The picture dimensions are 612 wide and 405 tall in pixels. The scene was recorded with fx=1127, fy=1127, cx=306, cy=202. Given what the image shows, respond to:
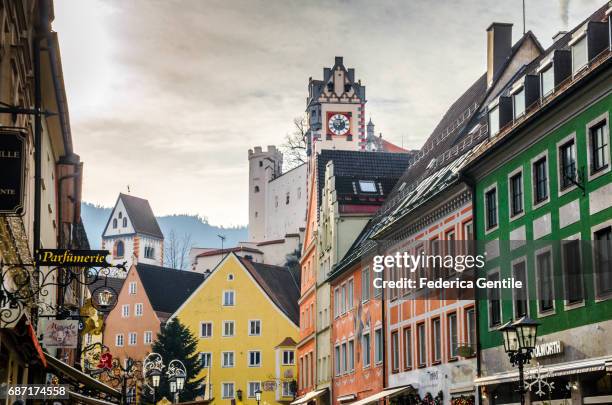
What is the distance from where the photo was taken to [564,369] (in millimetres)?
25672

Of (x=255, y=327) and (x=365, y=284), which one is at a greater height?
(x=255, y=327)

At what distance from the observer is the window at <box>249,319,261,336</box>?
311ft

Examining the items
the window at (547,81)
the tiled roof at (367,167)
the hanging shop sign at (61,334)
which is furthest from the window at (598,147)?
the tiled roof at (367,167)

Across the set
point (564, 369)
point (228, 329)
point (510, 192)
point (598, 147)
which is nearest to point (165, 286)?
point (228, 329)

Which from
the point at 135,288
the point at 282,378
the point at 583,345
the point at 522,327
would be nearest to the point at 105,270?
the point at 522,327

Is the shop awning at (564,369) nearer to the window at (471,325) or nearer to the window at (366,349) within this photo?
the window at (471,325)

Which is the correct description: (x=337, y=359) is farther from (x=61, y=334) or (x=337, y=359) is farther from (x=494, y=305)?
(x=61, y=334)

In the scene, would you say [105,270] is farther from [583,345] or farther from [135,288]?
[135,288]

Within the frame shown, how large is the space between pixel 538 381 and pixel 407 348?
1637 centimetres

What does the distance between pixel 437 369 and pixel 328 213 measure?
22.6 m

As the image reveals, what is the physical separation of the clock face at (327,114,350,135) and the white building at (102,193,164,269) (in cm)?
6370

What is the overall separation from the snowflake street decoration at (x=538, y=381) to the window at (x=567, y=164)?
453cm

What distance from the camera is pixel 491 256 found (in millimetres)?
32719

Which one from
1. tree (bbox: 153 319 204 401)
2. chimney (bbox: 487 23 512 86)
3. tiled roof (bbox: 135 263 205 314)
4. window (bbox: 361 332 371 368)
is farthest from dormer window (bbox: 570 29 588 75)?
tiled roof (bbox: 135 263 205 314)
